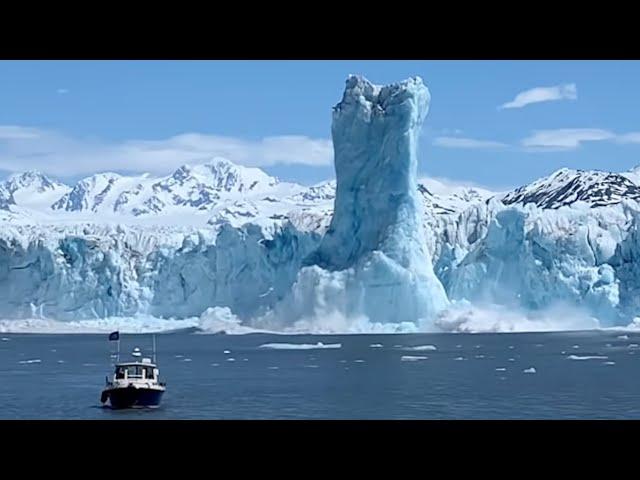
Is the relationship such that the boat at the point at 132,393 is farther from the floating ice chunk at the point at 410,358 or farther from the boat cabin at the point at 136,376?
the floating ice chunk at the point at 410,358

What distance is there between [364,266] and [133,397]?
17682mm

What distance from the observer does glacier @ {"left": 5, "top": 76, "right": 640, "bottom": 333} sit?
Result: 3581 cm

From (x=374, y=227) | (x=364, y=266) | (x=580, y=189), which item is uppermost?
(x=580, y=189)

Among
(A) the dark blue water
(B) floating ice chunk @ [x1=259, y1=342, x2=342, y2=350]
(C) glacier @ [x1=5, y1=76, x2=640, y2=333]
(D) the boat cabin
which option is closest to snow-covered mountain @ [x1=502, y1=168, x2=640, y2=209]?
(C) glacier @ [x1=5, y1=76, x2=640, y2=333]

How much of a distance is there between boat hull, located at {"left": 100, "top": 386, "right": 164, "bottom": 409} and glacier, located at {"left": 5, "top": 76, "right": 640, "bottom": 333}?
17378 mm

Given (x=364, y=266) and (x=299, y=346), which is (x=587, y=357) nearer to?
(x=364, y=266)

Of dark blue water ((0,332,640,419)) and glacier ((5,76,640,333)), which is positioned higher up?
glacier ((5,76,640,333))

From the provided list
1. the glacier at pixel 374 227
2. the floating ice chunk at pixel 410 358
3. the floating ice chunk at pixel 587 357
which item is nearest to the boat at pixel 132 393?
the floating ice chunk at pixel 410 358

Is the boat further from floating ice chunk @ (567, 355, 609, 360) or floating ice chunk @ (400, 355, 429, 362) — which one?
floating ice chunk @ (567, 355, 609, 360)

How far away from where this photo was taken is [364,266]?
35.2 meters

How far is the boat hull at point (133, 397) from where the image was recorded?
18203 mm

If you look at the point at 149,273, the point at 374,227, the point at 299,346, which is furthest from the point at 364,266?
the point at 149,273

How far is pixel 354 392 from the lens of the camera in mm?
21047
